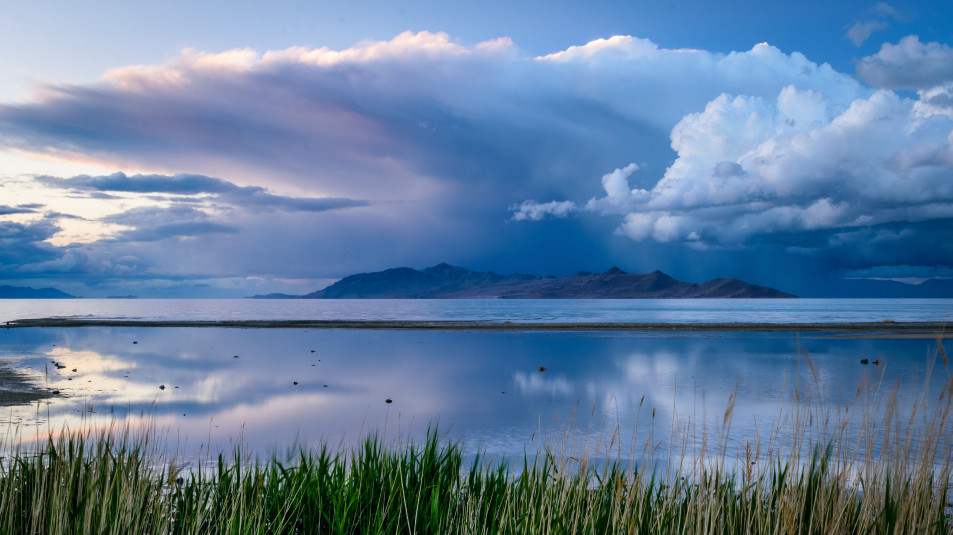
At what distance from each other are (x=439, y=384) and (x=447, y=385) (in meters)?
0.37

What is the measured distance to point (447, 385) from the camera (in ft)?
65.3

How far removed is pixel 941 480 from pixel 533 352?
2546 cm

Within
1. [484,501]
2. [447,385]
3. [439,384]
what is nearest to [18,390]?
[439,384]

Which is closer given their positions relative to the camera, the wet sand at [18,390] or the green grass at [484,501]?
the green grass at [484,501]

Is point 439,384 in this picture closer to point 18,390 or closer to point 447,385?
point 447,385

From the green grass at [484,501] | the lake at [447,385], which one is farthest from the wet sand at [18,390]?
the green grass at [484,501]

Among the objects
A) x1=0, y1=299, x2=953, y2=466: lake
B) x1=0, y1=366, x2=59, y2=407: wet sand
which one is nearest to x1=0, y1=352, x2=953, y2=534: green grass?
x1=0, y1=299, x2=953, y2=466: lake

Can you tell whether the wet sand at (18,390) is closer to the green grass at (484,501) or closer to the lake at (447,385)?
the lake at (447,385)

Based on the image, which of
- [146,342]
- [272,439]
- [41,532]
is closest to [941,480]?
[41,532]

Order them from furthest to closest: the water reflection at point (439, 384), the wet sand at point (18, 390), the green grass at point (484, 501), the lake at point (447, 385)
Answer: the wet sand at point (18, 390) → the water reflection at point (439, 384) → the lake at point (447, 385) → the green grass at point (484, 501)

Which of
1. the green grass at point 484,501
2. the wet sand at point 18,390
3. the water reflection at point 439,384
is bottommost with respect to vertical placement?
the water reflection at point 439,384

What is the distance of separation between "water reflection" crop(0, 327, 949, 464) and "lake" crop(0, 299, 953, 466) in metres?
0.08

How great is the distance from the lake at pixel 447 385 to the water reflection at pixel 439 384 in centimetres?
8

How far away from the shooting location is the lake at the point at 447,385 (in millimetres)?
12617
